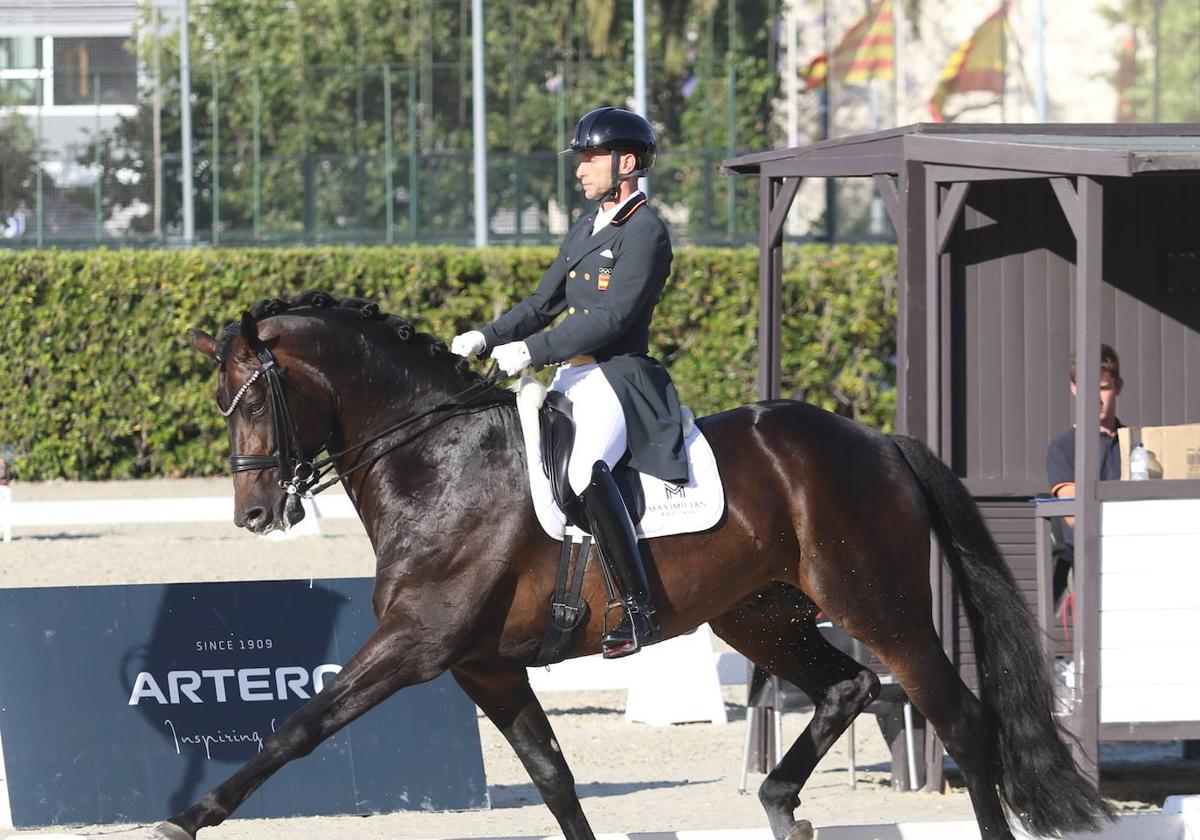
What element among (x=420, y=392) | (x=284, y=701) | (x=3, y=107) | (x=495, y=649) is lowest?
(x=284, y=701)

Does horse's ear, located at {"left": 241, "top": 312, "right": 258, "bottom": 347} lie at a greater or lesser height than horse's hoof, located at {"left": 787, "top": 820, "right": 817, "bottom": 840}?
greater

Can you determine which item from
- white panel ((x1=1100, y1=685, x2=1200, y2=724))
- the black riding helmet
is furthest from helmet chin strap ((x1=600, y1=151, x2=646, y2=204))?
white panel ((x1=1100, y1=685, x2=1200, y2=724))

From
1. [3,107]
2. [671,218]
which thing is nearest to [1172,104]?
[671,218]

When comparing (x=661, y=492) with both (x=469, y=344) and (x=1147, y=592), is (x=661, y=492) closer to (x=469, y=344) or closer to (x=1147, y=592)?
(x=469, y=344)

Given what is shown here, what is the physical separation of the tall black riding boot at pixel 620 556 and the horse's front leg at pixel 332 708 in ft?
1.85

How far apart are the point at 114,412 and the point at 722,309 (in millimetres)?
6287

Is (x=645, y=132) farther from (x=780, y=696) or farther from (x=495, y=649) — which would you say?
(x=780, y=696)

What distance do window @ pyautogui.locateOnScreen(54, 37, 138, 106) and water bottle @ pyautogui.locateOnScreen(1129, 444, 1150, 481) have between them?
18.2 m

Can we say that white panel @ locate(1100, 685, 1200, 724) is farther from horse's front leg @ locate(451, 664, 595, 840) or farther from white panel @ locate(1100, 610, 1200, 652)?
horse's front leg @ locate(451, 664, 595, 840)

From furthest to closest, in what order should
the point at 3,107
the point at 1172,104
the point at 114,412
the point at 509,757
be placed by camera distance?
the point at 1172,104 → the point at 3,107 → the point at 114,412 → the point at 509,757

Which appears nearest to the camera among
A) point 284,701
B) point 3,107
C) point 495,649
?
point 495,649

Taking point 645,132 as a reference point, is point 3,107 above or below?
above

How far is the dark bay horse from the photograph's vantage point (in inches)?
201

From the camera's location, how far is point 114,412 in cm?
1744
